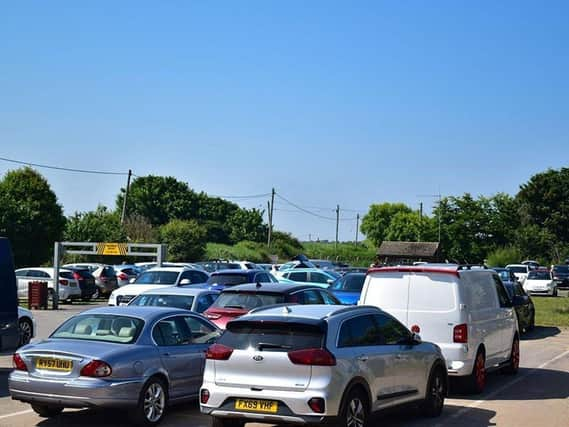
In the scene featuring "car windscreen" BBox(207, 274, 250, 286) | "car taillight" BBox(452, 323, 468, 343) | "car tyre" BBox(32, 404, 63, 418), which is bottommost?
"car tyre" BBox(32, 404, 63, 418)

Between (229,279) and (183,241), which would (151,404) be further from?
(183,241)

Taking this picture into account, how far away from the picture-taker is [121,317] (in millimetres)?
11820

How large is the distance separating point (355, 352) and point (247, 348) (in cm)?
124

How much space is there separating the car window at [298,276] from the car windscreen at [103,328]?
20716 mm

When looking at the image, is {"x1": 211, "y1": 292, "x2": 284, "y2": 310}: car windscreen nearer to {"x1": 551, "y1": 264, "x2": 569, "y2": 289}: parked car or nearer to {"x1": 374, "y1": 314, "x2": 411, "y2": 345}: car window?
{"x1": 374, "y1": 314, "x2": 411, "y2": 345}: car window

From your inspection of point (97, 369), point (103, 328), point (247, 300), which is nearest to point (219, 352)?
point (97, 369)

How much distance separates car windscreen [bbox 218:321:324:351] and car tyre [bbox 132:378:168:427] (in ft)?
4.71

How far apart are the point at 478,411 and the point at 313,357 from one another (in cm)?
419

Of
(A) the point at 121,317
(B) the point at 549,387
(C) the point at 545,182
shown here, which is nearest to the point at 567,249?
(C) the point at 545,182

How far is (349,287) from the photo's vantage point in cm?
2497

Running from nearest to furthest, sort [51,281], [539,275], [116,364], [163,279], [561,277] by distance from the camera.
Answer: [116,364], [163,279], [51,281], [539,275], [561,277]

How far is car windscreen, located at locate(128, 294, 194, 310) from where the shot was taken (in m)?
17.7

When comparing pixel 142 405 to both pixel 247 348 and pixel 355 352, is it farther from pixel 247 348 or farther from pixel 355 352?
pixel 355 352

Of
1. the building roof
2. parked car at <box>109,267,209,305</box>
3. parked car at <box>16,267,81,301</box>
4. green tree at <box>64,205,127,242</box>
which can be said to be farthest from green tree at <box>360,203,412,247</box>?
parked car at <box>109,267,209,305</box>
